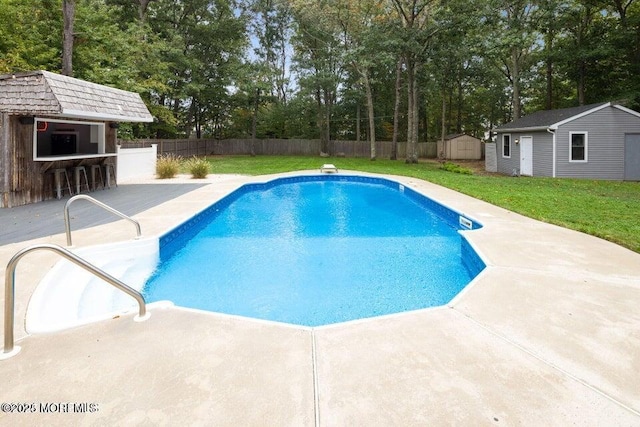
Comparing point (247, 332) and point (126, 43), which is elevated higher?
point (126, 43)

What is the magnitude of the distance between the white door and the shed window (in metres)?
1.40

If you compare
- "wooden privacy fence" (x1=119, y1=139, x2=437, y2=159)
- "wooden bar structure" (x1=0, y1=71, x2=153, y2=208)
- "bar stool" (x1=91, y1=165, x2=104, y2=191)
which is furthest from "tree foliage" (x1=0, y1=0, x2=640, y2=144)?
"wooden bar structure" (x1=0, y1=71, x2=153, y2=208)

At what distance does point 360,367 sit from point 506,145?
57.5 feet

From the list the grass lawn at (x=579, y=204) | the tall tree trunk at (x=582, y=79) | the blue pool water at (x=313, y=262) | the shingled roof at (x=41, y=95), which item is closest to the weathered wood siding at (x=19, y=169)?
the shingled roof at (x=41, y=95)

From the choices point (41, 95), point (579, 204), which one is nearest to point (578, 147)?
point (579, 204)

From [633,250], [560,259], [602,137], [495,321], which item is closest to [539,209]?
[633,250]

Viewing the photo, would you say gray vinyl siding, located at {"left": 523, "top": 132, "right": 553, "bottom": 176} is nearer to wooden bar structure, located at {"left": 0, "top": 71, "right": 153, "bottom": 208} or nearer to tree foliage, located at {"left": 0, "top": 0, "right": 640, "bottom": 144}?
tree foliage, located at {"left": 0, "top": 0, "right": 640, "bottom": 144}

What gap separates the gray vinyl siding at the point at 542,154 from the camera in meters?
14.4

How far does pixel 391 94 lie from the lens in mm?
29375

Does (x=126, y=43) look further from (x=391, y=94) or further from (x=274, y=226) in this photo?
(x=391, y=94)

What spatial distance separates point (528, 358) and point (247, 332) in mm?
1762

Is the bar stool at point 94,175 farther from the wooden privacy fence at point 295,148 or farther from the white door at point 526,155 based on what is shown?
the wooden privacy fence at point 295,148

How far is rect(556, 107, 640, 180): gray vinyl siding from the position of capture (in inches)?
549

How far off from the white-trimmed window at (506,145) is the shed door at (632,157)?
4025 millimetres
